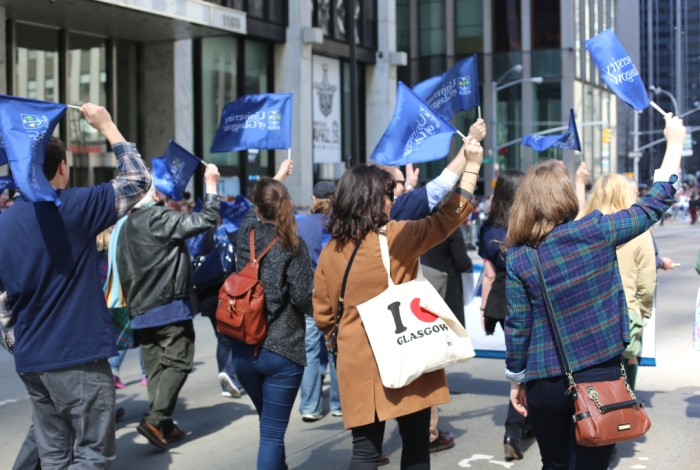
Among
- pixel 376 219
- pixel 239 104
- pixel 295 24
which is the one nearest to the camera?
pixel 376 219

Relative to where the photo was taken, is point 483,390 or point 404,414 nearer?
point 404,414

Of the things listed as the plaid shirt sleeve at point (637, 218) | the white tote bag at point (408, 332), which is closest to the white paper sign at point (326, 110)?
the white tote bag at point (408, 332)

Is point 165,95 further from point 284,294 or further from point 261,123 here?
point 284,294

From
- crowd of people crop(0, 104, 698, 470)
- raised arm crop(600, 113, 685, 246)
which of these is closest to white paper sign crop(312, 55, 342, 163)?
crowd of people crop(0, 104, 698, 470)

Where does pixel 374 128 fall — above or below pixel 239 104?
above

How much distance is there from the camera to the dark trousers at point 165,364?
607 centimetres

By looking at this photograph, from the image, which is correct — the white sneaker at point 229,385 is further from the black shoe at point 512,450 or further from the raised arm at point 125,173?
the raised arm at point 125,173

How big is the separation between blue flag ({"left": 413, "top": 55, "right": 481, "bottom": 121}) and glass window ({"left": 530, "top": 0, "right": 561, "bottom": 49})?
49.2 meters

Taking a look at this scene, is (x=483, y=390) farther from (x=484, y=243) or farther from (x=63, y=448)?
(x=63, y=448)

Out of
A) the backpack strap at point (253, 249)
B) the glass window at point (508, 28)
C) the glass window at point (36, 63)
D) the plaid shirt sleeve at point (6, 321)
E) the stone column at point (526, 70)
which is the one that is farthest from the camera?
the glass window at point (508, 28)

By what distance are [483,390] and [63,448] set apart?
14.7 ft

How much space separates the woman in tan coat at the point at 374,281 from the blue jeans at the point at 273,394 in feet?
2.64

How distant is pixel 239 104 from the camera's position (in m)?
7.69

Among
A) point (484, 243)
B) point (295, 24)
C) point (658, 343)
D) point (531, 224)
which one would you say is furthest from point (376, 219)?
point (295, 24)
